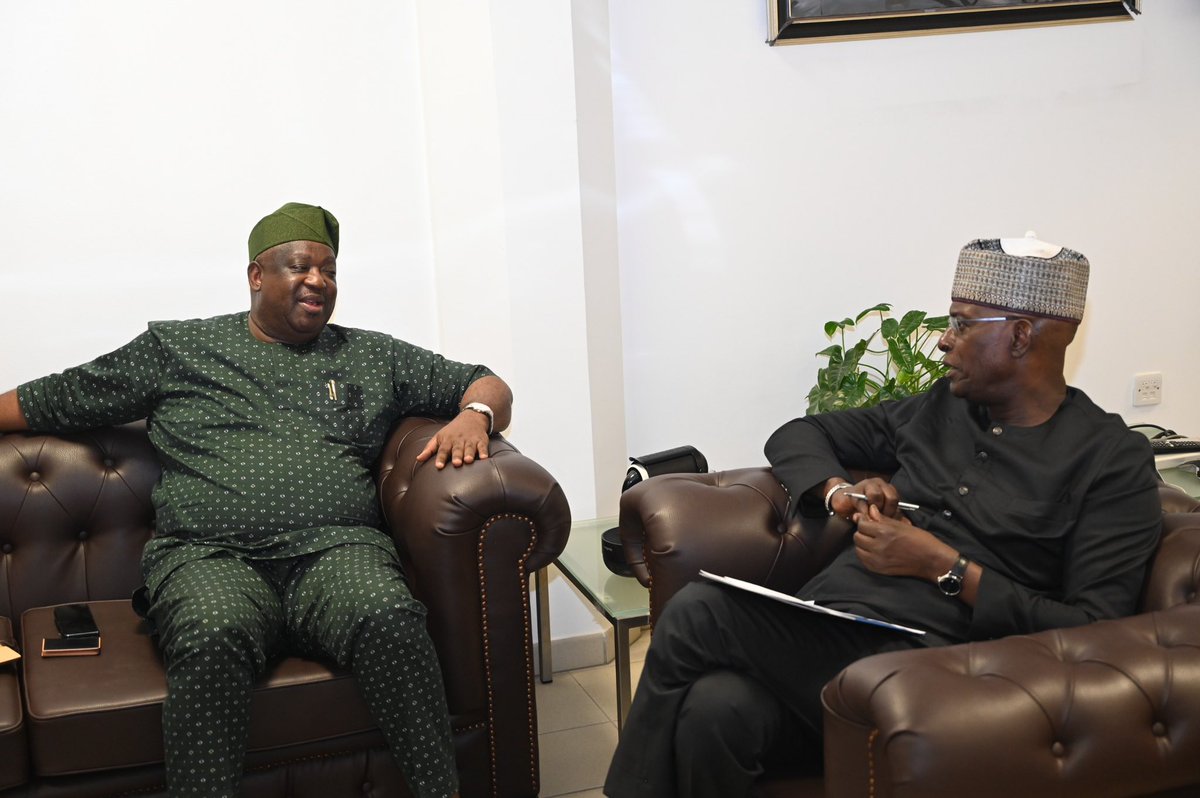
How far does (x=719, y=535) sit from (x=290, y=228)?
1.25 m

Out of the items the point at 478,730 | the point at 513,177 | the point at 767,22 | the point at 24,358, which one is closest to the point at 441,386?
the point at 513,177

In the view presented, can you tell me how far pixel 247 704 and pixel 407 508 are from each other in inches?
20.9

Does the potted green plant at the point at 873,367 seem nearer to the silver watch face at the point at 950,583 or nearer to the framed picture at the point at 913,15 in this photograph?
the framed picture at the point at 913,15

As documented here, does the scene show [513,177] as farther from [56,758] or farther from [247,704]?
[56,758]

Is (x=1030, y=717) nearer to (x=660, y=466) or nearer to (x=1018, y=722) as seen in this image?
(x=1018, y=722)

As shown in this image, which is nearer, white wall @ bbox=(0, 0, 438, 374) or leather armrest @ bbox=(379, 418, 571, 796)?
leather armrest @ bbox=(379, 418, 571, 796)

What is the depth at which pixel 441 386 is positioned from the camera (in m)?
2.74

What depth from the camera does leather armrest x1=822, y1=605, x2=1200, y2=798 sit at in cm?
136

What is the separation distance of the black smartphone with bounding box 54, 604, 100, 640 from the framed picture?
2.50 metres

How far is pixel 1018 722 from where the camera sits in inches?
54.6

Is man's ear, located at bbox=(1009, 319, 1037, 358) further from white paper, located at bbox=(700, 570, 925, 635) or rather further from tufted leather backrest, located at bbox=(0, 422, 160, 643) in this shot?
tufted leather backrest, located at bbox=(0, 422, 160, 643)

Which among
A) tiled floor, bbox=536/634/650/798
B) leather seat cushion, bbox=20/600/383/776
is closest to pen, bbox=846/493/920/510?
tiled floor, bbox=536/634/650/798

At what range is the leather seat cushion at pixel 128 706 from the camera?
→ 2.03 meters

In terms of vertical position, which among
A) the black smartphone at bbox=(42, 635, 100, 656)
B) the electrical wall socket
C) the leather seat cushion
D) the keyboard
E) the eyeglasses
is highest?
the eyeglasses
